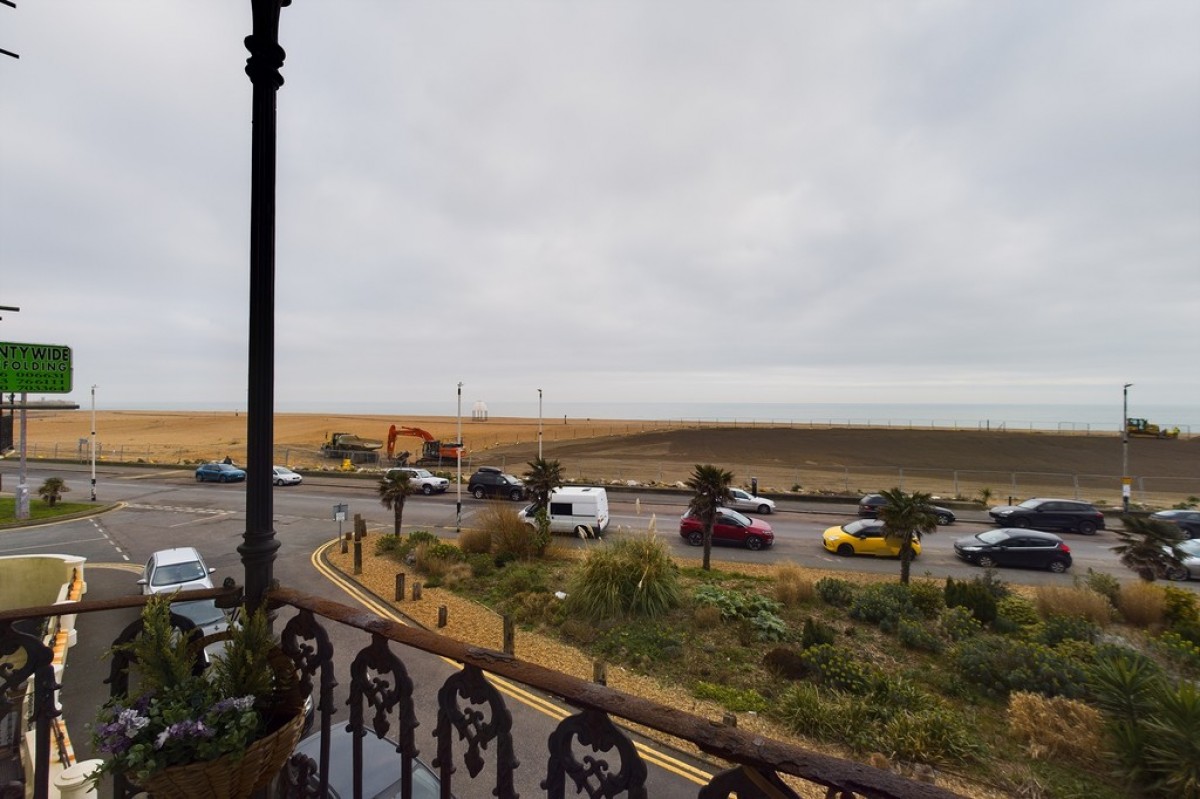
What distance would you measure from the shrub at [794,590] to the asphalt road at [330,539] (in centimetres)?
424

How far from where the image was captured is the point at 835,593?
13.6 metres

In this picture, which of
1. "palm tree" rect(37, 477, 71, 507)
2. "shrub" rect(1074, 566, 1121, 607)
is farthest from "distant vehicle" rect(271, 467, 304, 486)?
"shrub" rect(1074, 566, 1121, 607)

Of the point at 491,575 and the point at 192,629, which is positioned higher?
the point at 192,629

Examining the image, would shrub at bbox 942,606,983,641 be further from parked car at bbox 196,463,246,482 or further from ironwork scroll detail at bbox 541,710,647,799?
parked car at bbox 196,463,246,482

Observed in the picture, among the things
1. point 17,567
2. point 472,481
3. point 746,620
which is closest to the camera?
point 746,620

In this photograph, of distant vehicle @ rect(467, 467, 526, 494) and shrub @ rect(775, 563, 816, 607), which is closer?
shrub @ rect(775, 563, 816, 607)

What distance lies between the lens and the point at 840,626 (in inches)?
482

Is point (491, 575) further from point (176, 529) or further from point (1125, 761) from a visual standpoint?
point (176, 529)

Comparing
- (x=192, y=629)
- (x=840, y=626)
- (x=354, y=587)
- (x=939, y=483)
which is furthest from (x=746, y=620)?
(x=939, y=483)

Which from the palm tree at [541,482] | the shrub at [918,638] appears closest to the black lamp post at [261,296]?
the shrub at [918,638]

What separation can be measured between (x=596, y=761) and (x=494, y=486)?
29020mm

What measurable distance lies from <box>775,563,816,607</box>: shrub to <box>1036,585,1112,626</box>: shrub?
5532 mm

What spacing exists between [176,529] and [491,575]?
637 inches

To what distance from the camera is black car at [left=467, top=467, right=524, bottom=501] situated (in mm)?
29250
